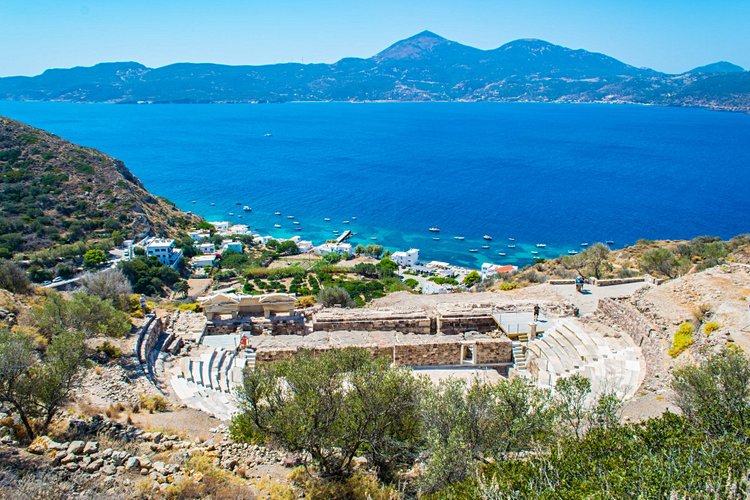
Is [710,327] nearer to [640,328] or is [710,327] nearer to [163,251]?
[640,328]

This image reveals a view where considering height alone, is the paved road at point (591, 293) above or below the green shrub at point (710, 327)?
below

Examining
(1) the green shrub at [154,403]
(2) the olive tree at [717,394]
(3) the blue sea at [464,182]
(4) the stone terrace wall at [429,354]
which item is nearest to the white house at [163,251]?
(3) the blue sea at [464,182]

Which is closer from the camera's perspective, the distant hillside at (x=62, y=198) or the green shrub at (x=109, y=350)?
the green shrub at (x=109, y=350)

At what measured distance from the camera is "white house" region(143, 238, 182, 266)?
53.4m

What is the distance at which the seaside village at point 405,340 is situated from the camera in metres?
17.9

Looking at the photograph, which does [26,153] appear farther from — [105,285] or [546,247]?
[546,247]

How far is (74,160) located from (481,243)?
57525 mm

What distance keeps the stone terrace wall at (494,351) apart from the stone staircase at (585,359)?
0.82 m

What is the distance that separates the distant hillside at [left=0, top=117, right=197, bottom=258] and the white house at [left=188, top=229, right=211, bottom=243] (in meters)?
2.58

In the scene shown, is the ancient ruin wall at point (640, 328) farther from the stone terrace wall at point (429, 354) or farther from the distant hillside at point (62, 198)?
the distant hillside at point (62, 198)

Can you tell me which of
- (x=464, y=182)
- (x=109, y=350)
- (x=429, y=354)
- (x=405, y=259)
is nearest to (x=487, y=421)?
(x=429, y=354)

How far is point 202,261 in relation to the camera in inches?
2322

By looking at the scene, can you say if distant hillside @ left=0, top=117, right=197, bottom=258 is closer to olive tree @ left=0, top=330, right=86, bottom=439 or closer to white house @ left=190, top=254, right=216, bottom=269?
white house @ left=190, top=254, right=216, bottom=269

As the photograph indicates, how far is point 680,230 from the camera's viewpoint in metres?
75.6
